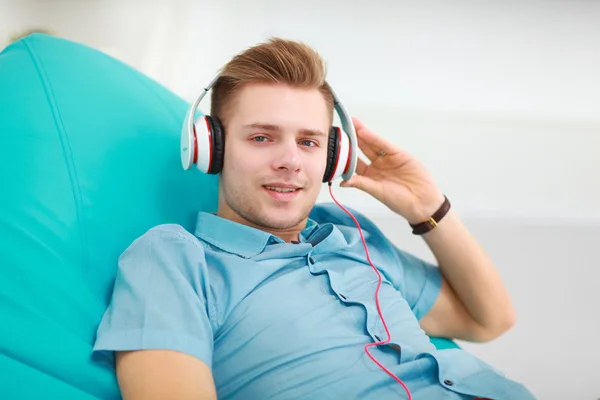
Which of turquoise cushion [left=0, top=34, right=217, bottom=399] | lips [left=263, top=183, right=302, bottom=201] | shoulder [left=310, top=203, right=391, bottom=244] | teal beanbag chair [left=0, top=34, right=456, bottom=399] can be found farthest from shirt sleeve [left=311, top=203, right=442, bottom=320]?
turquoise cushion [left=0, top=34, right=217, bottom=399]

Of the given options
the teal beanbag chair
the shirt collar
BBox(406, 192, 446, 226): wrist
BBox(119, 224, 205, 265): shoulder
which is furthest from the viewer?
BBox(406, 192, 446, 226): wrist

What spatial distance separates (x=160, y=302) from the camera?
0.87m

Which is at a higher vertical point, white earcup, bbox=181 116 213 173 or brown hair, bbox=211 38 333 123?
brown hair, bbox=211 38 333 123

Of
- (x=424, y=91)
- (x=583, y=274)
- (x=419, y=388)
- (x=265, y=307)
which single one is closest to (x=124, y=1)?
(x=424, y=91)

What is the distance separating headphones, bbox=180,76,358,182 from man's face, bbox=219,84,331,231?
0.09 ft

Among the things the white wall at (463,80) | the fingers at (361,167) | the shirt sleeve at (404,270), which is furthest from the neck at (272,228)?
the white wall at (463,80)

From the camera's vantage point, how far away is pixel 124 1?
6.37 feet

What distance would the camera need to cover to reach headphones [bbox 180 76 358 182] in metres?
1.08

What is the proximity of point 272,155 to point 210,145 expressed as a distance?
0.38ft

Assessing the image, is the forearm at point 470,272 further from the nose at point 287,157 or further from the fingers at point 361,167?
the nose at point 287,157

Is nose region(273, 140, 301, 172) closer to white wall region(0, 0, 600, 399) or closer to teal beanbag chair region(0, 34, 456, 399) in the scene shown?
teal beanbag chair region(0, 34, 456, 399)

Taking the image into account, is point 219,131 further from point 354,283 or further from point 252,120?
point 354,283

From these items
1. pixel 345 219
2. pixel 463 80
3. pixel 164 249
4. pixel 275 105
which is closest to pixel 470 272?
pixel 345 219

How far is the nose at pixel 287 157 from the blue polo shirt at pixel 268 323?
13 centimetres
